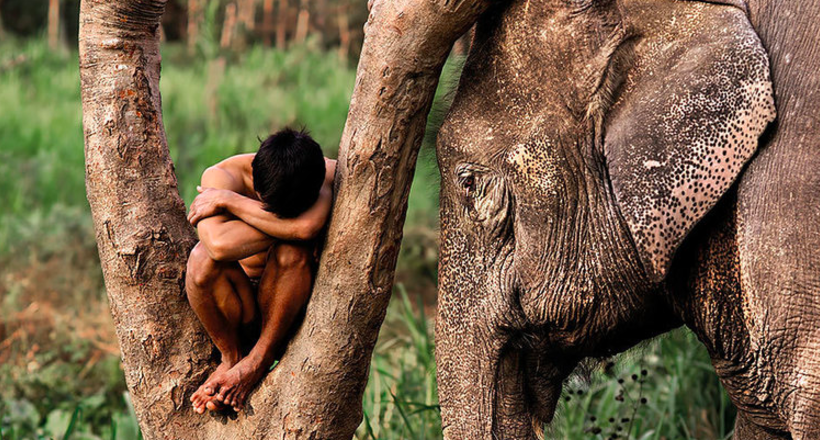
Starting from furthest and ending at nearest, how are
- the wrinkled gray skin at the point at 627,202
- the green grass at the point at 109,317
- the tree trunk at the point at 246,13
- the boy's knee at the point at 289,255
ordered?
Result: the tree trunk at the point at 246,13
the green grass at the point at 109,317
the boy's knee at the point at 289,255
the wrinkled gray skin at the point at 627,202

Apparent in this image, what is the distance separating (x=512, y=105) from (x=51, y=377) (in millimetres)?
3422

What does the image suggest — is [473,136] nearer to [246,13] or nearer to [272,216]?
[272,216]

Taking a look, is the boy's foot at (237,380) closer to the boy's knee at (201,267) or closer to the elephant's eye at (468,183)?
the boy's knee at (201,267)

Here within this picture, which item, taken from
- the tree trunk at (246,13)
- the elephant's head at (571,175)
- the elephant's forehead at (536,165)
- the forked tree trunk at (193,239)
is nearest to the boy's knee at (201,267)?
the forked tree trunk at (193,239)

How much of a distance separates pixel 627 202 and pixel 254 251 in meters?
0.87

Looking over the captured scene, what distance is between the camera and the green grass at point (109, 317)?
13.2 ft

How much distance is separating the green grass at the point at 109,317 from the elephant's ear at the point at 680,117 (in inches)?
21.8

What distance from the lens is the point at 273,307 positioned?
2.29 metres

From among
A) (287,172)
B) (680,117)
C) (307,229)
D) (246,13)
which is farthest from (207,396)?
(246,13)

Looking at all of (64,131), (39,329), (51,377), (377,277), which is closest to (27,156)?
(64,131)

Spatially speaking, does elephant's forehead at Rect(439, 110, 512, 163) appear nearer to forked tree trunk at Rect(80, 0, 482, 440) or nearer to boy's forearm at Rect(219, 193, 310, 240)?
forked tree trunk at Rect(80, 0, 482, 440)

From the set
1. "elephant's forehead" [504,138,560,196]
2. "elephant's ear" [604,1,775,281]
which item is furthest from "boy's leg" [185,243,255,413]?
"elephant's ear" [604,1,775,281]

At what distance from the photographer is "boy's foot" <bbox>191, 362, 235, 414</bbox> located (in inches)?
90.7

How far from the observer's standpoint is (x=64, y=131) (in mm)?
8430
